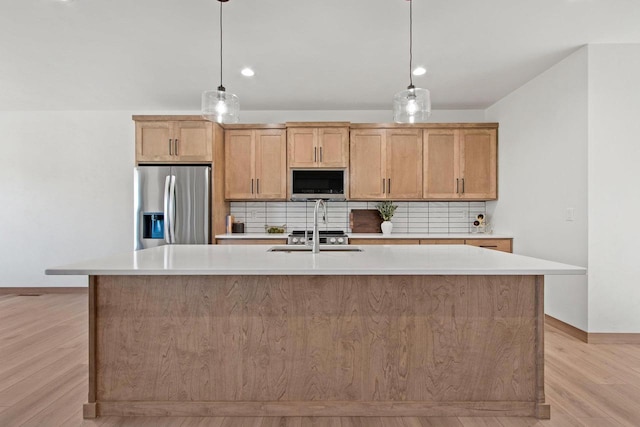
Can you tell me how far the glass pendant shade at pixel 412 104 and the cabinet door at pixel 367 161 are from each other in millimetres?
2228

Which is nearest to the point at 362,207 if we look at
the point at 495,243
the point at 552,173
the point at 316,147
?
the point at 316,147

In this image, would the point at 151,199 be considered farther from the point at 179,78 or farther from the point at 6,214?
the point at 6,214

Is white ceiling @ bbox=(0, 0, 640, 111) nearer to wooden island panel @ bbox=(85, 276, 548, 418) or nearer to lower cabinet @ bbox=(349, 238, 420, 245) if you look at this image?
lower cabinet @ bbox=(349, 238, 420, 245)

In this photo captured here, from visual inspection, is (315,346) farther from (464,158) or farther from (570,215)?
(464,158)

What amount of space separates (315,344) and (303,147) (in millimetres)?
2974

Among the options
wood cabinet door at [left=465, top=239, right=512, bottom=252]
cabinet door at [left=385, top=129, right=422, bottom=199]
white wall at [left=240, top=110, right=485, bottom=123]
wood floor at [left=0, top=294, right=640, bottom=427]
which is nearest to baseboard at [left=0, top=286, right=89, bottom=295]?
wood floor at [left=0, top=294, right=640, bottom=427]

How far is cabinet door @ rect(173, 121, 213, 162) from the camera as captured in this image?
14.0 feet

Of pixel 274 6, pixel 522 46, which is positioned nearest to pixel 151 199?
pixel 274 6

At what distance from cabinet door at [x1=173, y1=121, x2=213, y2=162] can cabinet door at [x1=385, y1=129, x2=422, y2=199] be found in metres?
2.17

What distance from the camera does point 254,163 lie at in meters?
4.61

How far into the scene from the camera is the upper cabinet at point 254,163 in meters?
4.61

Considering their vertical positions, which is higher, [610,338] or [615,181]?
[615,181]

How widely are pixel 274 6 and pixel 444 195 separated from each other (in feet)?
10.0

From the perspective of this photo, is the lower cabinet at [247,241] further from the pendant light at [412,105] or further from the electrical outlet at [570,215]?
the electrical outlet at [570,215]
